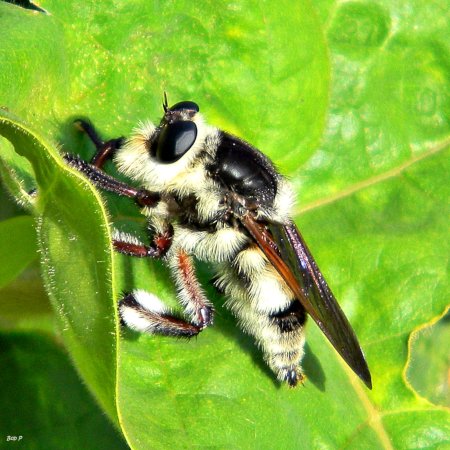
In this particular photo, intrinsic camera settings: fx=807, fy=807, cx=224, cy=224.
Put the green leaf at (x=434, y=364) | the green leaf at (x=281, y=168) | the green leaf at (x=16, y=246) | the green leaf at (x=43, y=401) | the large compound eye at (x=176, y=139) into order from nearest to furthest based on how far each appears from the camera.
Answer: the green leaf at (x=281, y=168) → the green leaf at (x=16, y=246) → the large compound eye at (x=176, y=139) → the green leaf at (x=43, y=401) → the green leaf at (x=434, y=364)

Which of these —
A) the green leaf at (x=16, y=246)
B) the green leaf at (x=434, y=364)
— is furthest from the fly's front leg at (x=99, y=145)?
the green leaf at (x=434, y=364)

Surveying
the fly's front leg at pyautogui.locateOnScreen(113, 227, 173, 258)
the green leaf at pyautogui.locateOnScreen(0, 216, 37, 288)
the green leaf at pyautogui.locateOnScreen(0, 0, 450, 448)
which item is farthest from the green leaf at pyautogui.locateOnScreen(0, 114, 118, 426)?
the fly's front leg at pyautogui.locateOnScreen(113, 227, 173, 258)

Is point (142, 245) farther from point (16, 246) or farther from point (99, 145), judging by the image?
point (16, 246)

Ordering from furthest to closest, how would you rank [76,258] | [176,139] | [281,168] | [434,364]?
[434,364] → [281,168] → [176,139] → [76,258]

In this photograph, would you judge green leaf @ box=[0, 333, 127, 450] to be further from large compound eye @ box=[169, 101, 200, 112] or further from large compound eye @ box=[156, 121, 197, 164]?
large compound eye @ box=[169, 101, 200, 112]

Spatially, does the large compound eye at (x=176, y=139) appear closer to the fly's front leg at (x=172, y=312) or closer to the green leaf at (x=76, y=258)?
the fly's front leg at (x=172, y=312)

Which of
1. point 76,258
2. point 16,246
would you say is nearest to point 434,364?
point 16,246

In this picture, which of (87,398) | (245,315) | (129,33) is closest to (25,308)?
(87,398)
